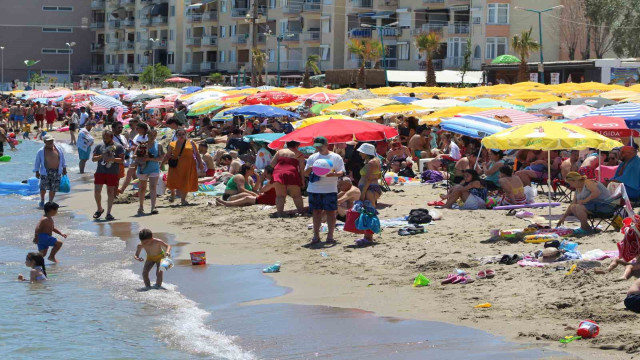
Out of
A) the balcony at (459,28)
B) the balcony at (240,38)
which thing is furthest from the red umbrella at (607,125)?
the balcony at (240,38)

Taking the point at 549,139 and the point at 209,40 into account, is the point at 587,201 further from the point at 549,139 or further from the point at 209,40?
the point at 209,40

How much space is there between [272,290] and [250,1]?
2735 inches

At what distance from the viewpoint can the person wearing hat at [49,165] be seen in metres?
15.6

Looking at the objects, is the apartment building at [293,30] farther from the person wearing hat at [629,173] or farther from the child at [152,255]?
the child at [152,255]

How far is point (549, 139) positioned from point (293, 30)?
59.7m

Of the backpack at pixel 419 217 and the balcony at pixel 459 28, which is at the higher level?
the balcony at pixel 459 28

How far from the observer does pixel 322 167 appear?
12.2 m

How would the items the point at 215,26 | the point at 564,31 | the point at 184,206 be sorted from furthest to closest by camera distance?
the point at 215,26 → the point at 564,31 → the point at 184,206

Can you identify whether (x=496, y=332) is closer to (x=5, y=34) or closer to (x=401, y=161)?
(x=401, y=161)

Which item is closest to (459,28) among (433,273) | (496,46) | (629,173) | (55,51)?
(496,46)

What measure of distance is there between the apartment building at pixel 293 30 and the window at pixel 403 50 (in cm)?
9

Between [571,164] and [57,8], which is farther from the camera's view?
[57,8]

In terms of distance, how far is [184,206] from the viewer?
672 inches

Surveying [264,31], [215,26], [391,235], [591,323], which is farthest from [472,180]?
[215,26]
